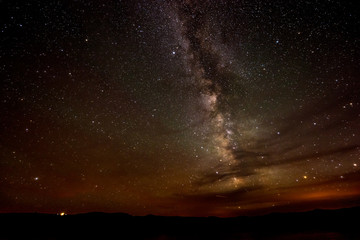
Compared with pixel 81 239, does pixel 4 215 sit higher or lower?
higher

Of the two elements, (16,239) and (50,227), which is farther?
(50,227)

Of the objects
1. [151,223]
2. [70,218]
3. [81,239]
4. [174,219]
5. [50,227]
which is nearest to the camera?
[81,239]

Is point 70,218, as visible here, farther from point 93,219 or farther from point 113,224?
point 113,224

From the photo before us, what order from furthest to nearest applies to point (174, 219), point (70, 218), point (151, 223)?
point (174, 219) → point (151, 223) → point (70, 218)

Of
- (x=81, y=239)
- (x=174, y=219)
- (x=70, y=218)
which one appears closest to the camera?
(x=81, y=239)

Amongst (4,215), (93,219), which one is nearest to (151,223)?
(93,219)

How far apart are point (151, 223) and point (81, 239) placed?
33.3 metres

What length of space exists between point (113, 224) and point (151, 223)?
12210 mm

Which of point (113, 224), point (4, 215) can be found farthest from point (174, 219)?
point (4, 215)

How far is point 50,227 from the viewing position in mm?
36562

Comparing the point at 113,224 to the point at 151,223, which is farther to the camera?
the point at 151,223

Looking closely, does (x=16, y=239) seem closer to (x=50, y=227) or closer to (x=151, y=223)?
(x=50, y=227)

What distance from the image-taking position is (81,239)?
25.2 metres

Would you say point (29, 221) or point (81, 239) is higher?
point (29, 221)
